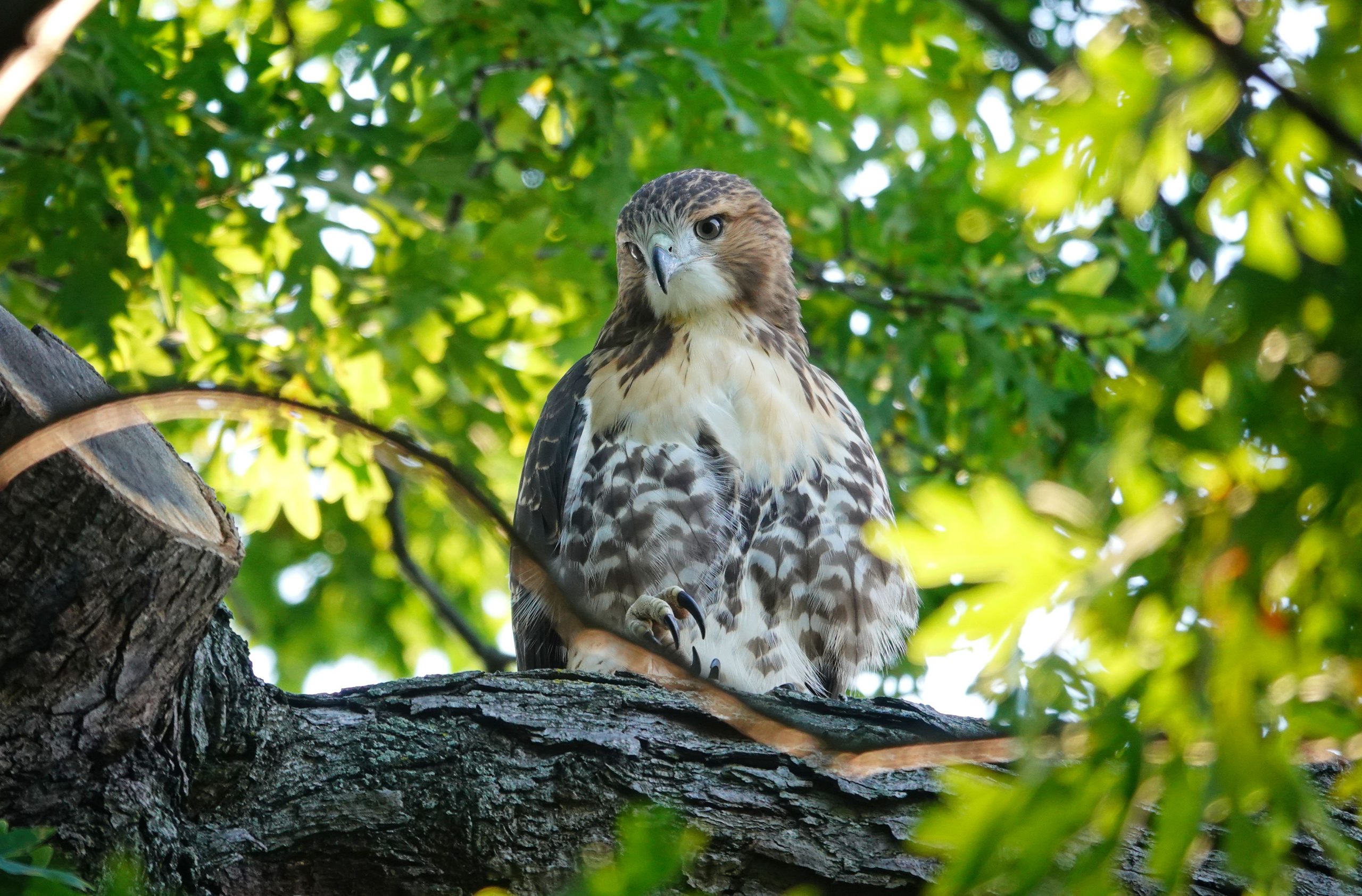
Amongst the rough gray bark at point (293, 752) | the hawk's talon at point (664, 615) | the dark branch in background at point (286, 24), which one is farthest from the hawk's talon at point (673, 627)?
the dark branch in background at point (286, 24)

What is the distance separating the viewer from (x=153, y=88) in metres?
3.73

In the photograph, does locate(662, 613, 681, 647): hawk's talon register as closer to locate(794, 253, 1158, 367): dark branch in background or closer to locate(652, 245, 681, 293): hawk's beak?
locate(652, 245, 681, 293): hawk's beak

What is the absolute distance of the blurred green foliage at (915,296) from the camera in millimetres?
1282

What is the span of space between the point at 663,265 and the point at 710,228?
0.33 m

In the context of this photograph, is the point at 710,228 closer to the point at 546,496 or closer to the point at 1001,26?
the point at 546,496

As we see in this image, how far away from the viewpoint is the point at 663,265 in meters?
3.82

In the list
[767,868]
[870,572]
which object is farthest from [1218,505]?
[870,572]

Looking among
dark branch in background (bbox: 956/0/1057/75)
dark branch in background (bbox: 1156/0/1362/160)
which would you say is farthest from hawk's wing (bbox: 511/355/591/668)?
dark branch in background (bbox: 1156/0/1362/160)

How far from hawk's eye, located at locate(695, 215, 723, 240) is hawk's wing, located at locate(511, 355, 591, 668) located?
1.78ft

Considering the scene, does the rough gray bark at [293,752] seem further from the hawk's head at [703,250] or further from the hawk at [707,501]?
the hawk's head at [703,250]

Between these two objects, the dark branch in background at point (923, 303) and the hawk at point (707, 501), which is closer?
the hawk at point (707, 501)

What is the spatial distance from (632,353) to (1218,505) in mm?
2632

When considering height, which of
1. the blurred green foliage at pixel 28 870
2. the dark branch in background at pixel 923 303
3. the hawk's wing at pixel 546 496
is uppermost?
the dark branch in background at pixel 923 303

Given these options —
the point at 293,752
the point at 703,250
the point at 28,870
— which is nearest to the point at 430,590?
the point at 703,250
